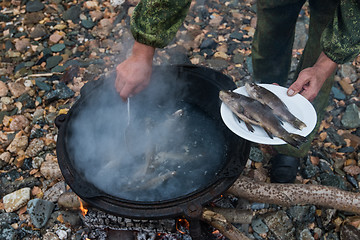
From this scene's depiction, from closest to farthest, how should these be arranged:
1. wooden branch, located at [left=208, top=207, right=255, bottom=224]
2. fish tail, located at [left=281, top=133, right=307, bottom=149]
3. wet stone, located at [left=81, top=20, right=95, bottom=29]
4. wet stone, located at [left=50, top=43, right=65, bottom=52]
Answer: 1. fish tail, located at [left=281, top=133, right=307, bottom=149]
2. wooden branch, located at [left=208, top=207, right=255, bottom=224]
3. wet stone, located at [left=50, top=43, right=65, bottom=52]
4. wet stone, located at [left=81, top=20, right=95, bottom=29]

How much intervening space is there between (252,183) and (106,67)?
2.35m

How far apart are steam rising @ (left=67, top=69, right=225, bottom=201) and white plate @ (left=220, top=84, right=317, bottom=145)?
18.9 inches

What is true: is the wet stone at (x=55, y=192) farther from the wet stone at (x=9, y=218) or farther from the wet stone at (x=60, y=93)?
the wet stone at (x=60, y=93)

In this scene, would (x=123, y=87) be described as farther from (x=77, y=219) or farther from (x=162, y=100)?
(x=77, y=219)

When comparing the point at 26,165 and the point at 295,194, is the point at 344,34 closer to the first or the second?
the point at 295,194

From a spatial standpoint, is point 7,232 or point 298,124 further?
point 7,232

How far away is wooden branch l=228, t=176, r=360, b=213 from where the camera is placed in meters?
2.46

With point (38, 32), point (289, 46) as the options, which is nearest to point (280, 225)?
point (289, 46)

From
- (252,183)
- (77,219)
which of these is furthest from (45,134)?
(252,183)

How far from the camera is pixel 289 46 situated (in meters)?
3.06

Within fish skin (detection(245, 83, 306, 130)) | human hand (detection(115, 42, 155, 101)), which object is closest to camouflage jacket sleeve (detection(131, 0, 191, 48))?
human hand (detection(115, 42, 155, 101))

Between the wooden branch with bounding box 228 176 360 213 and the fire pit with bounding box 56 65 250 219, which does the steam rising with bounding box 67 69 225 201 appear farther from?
the wooden branch with bounding box 228 176 360 213

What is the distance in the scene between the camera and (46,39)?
4156 millimetres

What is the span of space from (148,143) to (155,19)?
3.26ft
